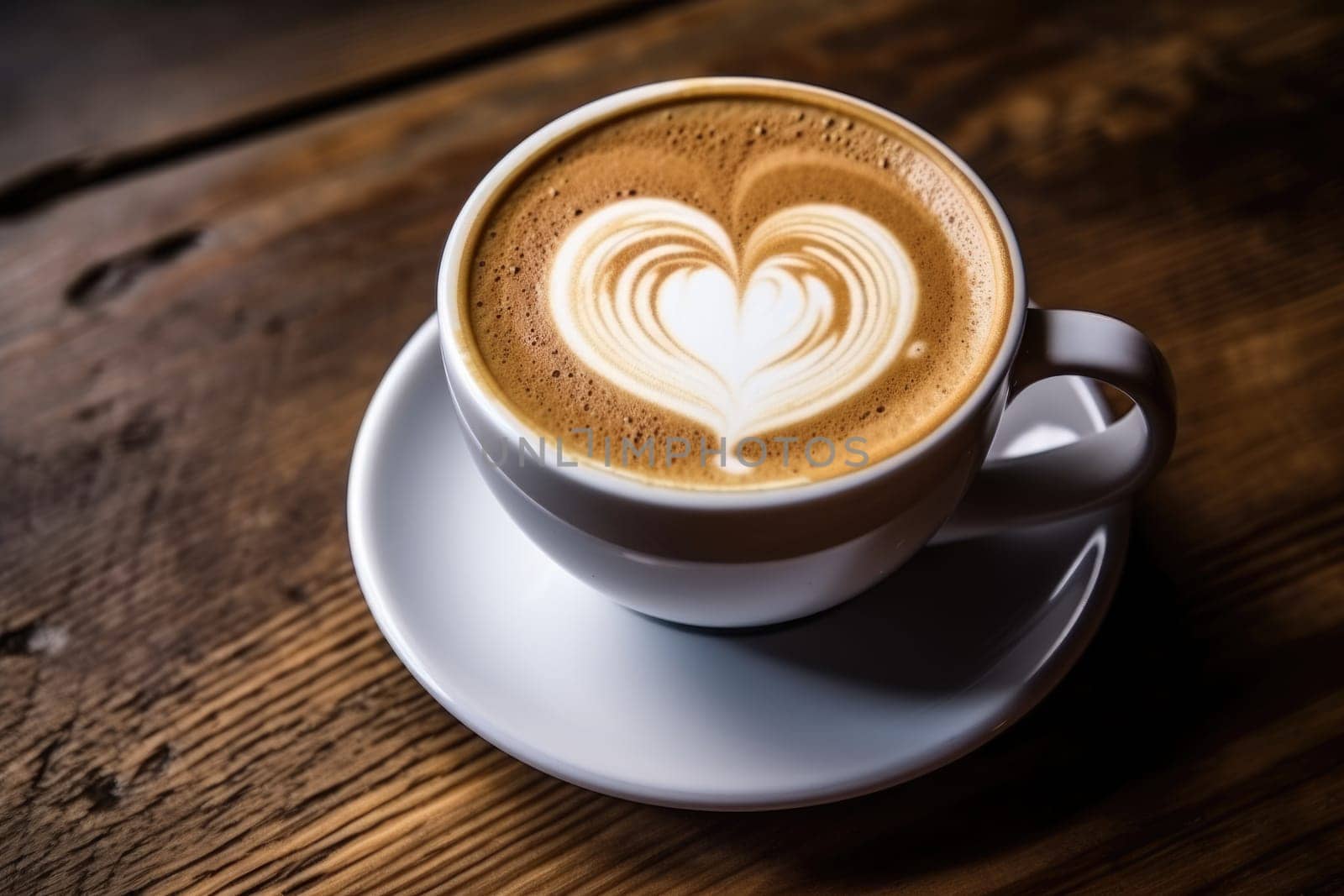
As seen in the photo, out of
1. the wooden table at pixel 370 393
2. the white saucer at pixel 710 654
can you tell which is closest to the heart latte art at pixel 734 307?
the white saucer at pixel 710 654

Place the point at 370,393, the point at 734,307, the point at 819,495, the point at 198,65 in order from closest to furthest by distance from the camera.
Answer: the point at 819,495, the point at 734,307, the point at 370,393, the point at 198,65

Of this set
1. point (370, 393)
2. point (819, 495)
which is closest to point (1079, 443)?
point (819, 495)

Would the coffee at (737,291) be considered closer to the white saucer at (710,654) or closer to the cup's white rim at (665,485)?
the cup's white rim at (665,485)

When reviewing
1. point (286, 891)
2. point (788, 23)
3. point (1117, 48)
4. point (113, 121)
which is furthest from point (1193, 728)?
point (113, 121)

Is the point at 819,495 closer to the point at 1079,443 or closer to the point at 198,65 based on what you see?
the point at 1079,443

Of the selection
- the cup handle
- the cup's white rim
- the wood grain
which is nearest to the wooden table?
the wood grain

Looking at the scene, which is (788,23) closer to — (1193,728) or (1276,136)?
(1276,136)

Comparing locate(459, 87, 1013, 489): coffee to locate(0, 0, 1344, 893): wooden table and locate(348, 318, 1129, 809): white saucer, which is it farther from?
locate(0, 0, 1344, 893): wooden table
